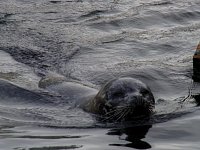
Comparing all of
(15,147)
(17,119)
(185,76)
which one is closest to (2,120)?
(17,119)

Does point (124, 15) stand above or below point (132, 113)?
above

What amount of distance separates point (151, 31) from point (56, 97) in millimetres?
4980

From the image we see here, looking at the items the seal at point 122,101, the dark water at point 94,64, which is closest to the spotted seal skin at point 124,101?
the seal at point 122,101

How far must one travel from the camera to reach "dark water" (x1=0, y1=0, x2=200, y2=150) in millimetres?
6105

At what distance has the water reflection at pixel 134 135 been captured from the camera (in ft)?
18.7

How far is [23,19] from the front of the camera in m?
12.8

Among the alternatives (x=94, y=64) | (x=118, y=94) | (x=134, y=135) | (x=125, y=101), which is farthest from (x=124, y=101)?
(x=94, y=64)

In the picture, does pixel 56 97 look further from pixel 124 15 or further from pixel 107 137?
pixel 124 15

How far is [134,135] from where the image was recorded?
242 inches

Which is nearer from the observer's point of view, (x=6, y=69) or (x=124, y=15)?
(x=6, y=69)

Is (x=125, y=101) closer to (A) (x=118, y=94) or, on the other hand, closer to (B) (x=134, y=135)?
(A) (x=118, y=94)

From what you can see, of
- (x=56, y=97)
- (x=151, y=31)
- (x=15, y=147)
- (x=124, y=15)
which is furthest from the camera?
(x=124, y=15)

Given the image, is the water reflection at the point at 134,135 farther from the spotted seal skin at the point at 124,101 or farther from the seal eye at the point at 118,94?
the seal eye at the point at 118,94

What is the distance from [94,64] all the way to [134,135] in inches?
160
